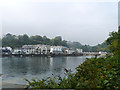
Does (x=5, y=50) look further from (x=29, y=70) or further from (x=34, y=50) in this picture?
(x=29, y=70)

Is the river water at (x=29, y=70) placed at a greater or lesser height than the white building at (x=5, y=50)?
lesser

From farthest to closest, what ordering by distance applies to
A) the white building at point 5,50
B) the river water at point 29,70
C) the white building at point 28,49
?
1. the white building at point 28,49
2. the white building at point 5,50
3. the river water at point 29,70

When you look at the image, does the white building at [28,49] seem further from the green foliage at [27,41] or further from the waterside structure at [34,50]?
the green foliage at [27,41]

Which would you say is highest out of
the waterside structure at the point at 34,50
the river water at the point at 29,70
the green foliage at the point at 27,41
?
the green foliage at the point at 27,41

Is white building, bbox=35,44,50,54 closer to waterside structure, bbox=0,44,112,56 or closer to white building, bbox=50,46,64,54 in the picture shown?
waterside structure, bbox=0,44,112,56

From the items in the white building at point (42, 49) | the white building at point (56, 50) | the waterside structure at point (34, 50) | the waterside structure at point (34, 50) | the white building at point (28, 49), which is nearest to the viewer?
the waterside structure at point (34, 50)

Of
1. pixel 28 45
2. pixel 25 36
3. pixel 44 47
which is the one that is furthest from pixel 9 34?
pixel 44 47

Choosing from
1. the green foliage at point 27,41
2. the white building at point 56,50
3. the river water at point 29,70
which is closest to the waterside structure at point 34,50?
the white building at point 56,50

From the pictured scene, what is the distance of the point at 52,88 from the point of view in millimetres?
4266

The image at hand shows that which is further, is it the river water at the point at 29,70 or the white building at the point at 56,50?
the white building at the point at 56,50

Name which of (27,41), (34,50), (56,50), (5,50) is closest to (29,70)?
(34,50)

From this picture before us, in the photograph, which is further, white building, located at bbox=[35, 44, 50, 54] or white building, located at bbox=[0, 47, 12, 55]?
white building, located at bbox=[35, 44, 50, 54]

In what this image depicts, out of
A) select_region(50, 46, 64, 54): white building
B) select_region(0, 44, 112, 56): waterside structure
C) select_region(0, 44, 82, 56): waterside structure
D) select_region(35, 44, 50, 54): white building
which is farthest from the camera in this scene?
select_region(50, 46, 64, 54): white building

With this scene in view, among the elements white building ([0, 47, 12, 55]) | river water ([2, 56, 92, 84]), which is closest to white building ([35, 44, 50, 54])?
white building ([0, 47, 12, 55])
